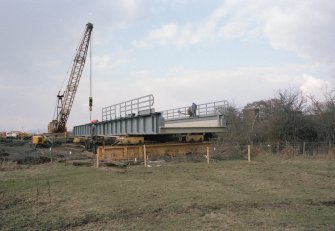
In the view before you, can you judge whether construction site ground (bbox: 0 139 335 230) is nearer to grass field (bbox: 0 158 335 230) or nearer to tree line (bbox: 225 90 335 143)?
grass field (bbox: 0 158 335 230)

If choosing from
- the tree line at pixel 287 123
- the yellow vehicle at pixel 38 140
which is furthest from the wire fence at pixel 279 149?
the yellow vehicle at pixel 38 140

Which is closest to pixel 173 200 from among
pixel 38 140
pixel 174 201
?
pixel 174 201

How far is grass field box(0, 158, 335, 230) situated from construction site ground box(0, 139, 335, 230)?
0.02 metres

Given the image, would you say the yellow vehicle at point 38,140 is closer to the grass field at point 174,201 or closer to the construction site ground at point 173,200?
the construction site ground at point 173,200

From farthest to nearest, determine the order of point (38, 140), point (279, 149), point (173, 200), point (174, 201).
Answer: point (38, 140), point (279, 149), point (173, 200), point (174, 201)

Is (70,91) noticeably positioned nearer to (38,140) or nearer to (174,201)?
(38,140)

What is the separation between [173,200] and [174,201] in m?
0.16

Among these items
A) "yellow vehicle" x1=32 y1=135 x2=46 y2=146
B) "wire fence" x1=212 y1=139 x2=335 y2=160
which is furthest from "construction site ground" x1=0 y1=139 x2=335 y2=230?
"yellow vehicle" x1=32 y1=135 x2=46 y2=146

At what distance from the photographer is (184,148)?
101ft

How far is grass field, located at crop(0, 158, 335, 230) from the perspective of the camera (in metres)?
9.59

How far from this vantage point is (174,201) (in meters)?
12.1

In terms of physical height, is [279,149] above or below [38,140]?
below

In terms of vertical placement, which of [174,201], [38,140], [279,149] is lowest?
[174,201]

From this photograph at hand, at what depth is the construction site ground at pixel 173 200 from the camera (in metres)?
9.59
